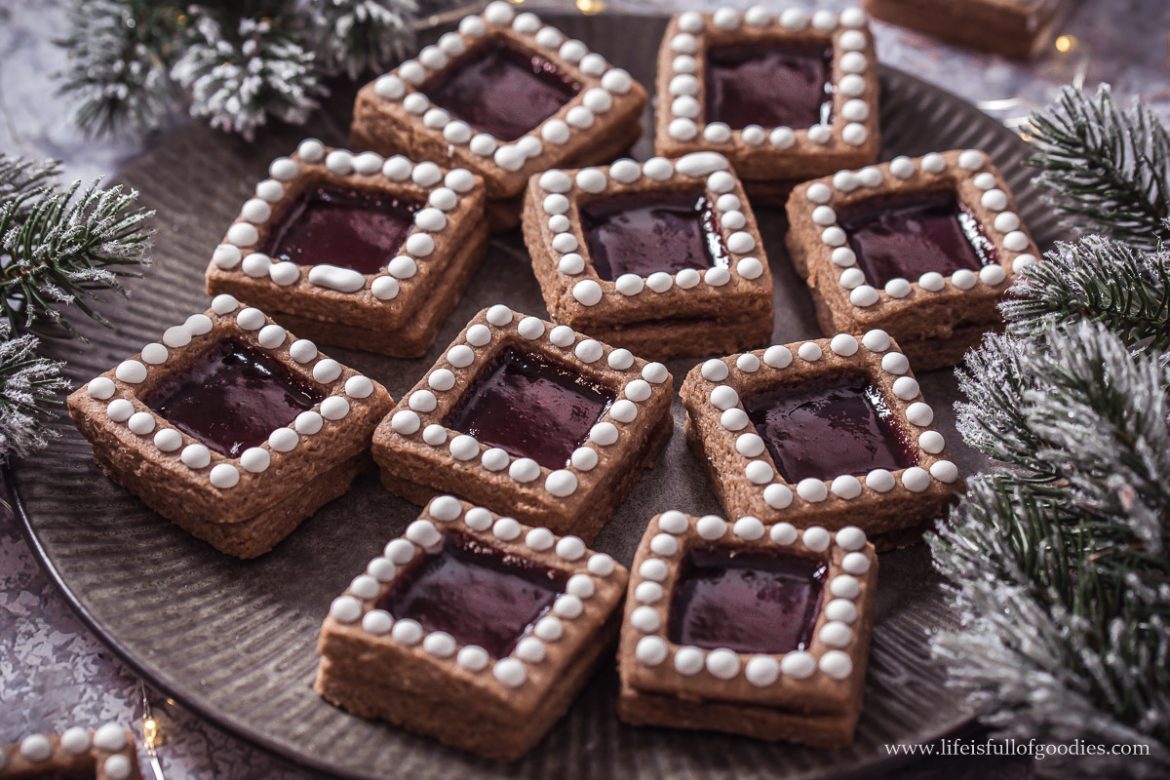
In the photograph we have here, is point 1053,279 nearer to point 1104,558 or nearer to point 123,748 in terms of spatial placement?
point 1104,558

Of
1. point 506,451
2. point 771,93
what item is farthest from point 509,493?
point 771,93

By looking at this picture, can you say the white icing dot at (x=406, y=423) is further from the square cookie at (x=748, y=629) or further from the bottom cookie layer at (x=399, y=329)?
the square cookie at (x=748, y=629)

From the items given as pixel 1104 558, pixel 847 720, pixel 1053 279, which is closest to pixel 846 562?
pixel 847 720

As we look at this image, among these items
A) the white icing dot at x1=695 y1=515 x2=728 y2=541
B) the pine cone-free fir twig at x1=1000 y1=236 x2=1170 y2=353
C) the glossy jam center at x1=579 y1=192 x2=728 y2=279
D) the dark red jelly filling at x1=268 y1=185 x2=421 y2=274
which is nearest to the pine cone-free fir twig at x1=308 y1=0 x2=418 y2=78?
the dark red jelly filling at x1=268 y1=185 x2=421 y2=274

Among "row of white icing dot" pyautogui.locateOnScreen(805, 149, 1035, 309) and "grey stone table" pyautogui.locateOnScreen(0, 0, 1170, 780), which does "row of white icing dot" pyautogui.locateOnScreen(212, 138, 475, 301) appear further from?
"row of white icing dot" pyautogui.locateOnScreen(805, 149, 1035, 309)

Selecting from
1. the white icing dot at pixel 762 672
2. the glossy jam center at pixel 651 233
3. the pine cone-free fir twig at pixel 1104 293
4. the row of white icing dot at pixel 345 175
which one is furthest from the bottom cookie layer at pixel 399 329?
the pine cone-free fir twig at pixel 1104 293

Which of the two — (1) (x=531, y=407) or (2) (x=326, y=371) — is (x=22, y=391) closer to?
(2) (x=326, y=371)
